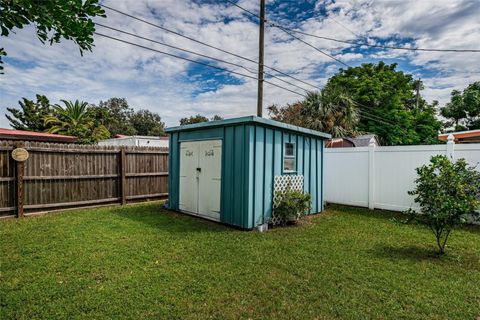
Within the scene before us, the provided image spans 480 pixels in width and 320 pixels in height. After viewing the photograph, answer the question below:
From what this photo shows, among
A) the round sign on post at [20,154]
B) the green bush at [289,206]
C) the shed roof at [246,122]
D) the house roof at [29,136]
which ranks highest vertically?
the house roof at [29,136]

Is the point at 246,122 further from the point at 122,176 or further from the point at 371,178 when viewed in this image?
the point at 122,176

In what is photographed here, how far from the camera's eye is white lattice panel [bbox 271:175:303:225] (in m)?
6.14

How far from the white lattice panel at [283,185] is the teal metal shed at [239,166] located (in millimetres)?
29

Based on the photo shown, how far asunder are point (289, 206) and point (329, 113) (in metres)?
12.3

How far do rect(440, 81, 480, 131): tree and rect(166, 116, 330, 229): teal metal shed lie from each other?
20.9 meters

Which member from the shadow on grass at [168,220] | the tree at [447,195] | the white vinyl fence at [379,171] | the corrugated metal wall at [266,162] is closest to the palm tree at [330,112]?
the white vinyl fence at [379,171]

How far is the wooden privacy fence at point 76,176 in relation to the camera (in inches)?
253

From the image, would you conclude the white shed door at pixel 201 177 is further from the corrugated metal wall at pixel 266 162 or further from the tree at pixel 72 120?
the tree at pixel 72 120

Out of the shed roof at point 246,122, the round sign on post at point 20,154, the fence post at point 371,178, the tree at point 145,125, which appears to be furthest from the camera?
the tree at point 145,125

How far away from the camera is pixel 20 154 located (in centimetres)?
639

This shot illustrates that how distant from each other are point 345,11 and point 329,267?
30.4 feet

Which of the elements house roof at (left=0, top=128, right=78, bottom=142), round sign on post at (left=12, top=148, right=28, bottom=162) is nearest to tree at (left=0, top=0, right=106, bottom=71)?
round sign on post at (left=12, top=148, right=28, bottom=162)

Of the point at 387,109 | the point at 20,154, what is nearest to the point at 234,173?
the point at 20,154

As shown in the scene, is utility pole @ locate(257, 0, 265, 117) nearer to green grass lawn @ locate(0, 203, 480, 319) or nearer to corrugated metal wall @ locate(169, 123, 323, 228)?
corrugated metal wall @ locate(169, 123, 323, 228)
